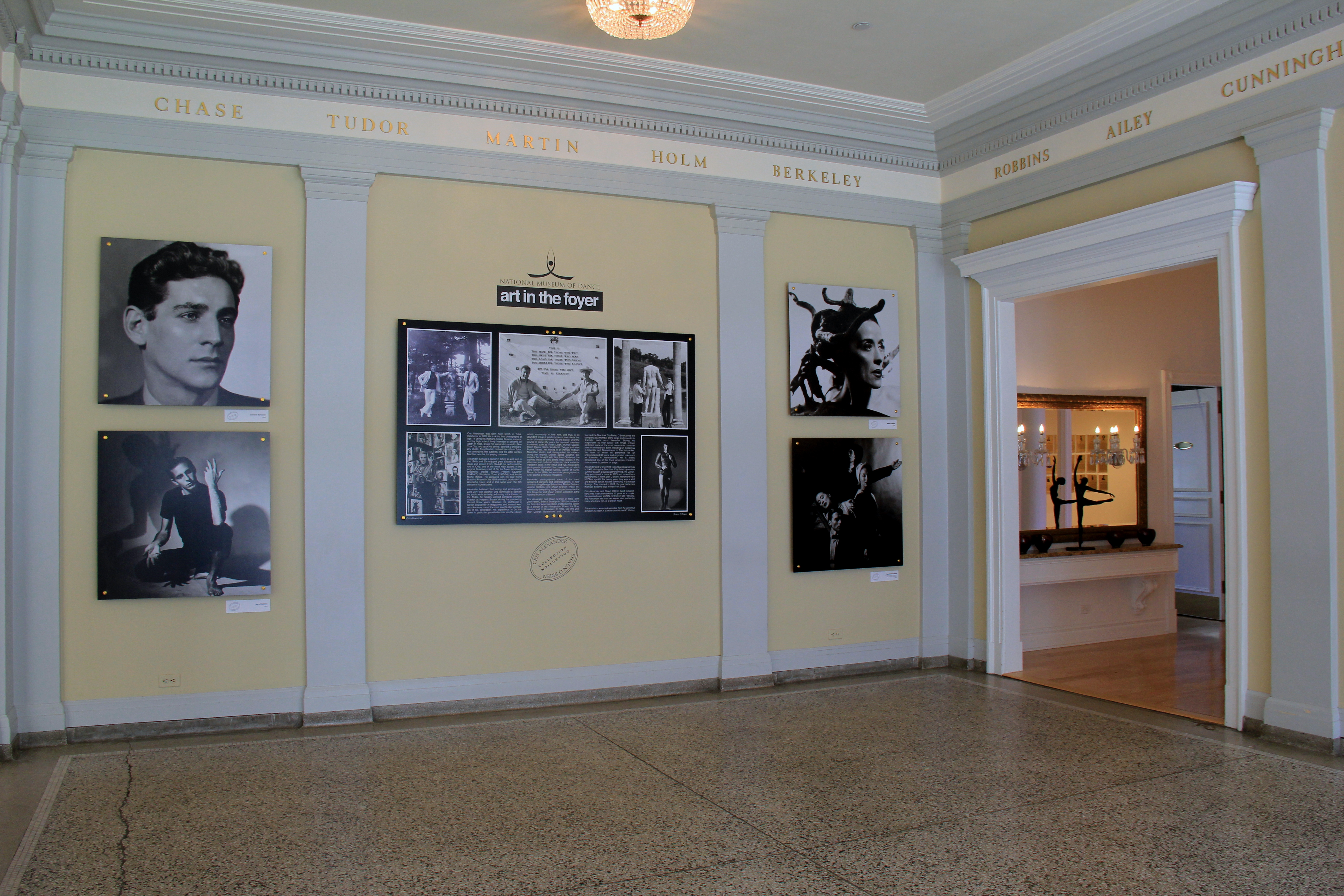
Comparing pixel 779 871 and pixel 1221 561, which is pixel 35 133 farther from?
pixel 1221 561

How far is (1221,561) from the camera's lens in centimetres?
991

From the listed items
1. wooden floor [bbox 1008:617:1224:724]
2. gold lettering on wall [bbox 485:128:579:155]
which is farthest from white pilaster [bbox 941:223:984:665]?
gold lettering on wall [bbox 485:128:579:155]

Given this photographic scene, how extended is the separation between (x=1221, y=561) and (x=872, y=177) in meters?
6.36

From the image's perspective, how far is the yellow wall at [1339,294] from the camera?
4.61m

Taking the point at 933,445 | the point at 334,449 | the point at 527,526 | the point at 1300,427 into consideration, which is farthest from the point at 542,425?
the point at 1300,427

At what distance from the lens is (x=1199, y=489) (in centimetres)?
1019

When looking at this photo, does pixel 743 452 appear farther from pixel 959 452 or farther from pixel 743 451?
pixel 959 452

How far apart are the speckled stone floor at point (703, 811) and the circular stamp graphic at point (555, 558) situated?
0.91 metres

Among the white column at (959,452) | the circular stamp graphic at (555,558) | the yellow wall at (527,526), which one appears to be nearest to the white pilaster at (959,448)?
the white column at (959,452)

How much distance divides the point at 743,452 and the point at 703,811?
114 inches

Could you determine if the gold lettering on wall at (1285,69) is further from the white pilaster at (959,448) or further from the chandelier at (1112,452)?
the chandelier at (1112,452)

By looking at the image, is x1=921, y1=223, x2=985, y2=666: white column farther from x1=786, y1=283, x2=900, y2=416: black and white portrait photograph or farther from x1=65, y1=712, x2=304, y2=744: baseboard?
x1=65, y1=712, x2=304, y2=744: baseboard

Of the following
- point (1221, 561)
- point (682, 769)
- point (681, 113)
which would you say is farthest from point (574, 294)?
point (1221, 561)

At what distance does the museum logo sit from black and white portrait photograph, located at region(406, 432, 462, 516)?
956 mm
